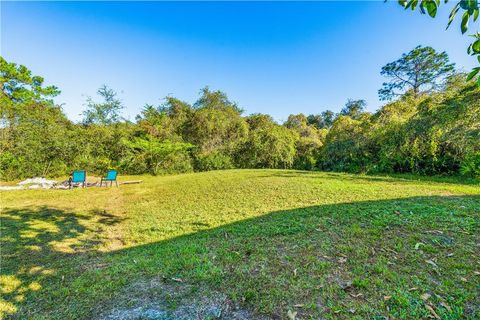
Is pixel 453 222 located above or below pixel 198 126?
below

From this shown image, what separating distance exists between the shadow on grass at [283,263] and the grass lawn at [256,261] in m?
0.01

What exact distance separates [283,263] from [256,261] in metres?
0.33

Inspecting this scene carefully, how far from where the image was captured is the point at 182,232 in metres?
4.15

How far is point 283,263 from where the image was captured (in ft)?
8.59

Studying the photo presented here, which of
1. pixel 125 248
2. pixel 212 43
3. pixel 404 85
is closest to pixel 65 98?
pixel 212 43

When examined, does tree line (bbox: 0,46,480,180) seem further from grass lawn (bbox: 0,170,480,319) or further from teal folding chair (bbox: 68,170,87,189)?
grass lawn (bbox: 0,170,480,319)

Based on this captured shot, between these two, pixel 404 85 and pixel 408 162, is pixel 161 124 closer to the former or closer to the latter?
pixel 408 162

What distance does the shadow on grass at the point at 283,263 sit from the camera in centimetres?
200

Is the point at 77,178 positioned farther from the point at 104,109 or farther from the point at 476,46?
the point at 476,46

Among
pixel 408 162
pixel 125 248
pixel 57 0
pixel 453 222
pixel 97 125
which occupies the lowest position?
pixel 125 248

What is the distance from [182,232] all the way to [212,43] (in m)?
10.7

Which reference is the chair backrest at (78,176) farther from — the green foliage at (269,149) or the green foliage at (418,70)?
the green foliage at (418,70)

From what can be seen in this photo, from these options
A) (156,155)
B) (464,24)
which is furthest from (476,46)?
(156,155)

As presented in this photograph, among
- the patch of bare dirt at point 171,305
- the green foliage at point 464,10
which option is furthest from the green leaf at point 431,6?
the patch of bare dirt at point 171,305
